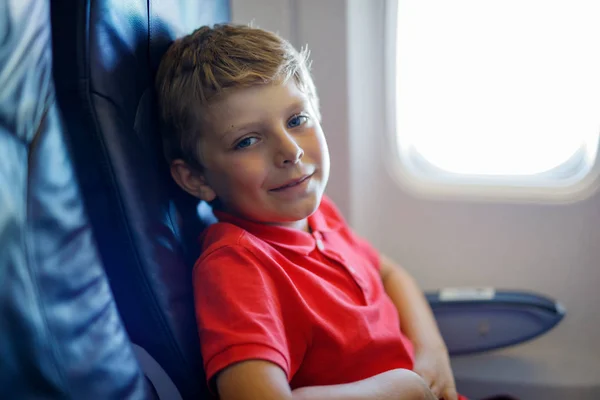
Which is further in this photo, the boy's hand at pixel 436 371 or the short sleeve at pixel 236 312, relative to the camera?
the boy's hand at pixel 436 371

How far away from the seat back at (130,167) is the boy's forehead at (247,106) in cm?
11

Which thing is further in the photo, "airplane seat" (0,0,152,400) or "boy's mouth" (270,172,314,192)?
"boy's mouth" (270,172,314,192)

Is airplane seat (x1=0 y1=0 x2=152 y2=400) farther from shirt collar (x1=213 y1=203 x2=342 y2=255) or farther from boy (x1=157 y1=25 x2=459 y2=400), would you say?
shirt collar (x1=213 y1=203 x2=342 y2=255)

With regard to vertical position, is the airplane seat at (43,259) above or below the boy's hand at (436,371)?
above

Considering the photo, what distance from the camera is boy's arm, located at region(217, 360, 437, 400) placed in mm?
887

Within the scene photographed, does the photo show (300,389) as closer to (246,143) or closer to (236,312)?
(236,312)

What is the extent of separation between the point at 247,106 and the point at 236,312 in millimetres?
344

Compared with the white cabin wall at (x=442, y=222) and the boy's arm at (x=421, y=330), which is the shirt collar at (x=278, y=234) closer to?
the boy's arm at (x=421, y=330)

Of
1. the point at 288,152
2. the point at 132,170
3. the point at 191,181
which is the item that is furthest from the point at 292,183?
the point at 132,170

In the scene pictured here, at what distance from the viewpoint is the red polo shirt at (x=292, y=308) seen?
93 cm

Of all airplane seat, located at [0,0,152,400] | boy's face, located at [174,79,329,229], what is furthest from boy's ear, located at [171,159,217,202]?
airplane seat, located at [0,0,152,400]

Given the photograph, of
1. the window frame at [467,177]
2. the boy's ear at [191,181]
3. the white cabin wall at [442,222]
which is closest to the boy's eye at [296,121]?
the boy's ear at [191,181]

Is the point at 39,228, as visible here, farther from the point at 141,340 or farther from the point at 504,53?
the point at 504,53

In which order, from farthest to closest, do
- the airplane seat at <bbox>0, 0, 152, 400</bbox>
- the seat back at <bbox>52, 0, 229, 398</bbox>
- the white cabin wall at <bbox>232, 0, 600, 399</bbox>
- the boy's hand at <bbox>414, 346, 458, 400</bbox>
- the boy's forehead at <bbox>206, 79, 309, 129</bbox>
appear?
the white cabin wall at <bbox>232, 0, 600, 399</bbox>
the boy's hand at <bbox>414, 346, 458, 400</bbox>
the boy's forehead at <bbox>206, 79, 309, 129</bbox>
the seat back at <bbox>52, 0, 229, 398</bbox>
the airplane seat at <bbox>0, 0, 152, 400</bbox>
